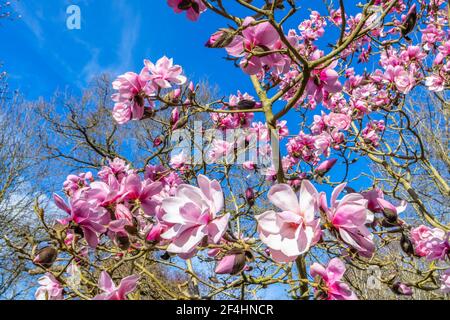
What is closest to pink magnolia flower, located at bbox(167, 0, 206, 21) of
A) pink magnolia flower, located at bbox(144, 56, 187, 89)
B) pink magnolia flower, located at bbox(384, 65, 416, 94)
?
pink magnolia flower, located at bbox(144, 56, 187, 89)

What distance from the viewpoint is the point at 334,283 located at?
0.78m

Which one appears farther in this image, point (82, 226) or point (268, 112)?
point (268, 112)

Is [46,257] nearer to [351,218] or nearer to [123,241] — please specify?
[123,241]

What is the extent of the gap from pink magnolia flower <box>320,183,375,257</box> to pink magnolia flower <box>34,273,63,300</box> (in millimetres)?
788

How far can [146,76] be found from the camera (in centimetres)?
120

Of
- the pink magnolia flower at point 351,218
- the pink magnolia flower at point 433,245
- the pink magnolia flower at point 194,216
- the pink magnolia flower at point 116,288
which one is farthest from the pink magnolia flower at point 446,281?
the pink magnolia flower at point 116,288

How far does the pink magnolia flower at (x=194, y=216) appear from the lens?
77cm

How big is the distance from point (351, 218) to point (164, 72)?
81 centimetres

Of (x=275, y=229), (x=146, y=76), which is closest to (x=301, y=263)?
(x=275, y=229)

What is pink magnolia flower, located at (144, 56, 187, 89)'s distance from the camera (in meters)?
1.22

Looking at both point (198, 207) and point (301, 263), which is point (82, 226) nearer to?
point (198, 207)

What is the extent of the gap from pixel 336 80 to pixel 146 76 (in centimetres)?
63

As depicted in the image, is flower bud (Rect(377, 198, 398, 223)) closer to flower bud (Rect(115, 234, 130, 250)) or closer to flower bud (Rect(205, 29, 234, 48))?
flower bud (Rect(205, 29, 234, 48))
